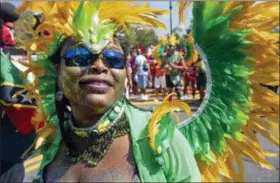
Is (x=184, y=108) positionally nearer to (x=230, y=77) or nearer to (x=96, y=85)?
(x=96, y=85)

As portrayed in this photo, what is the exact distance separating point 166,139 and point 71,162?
1.47 feet

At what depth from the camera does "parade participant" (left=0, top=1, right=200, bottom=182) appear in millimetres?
2109

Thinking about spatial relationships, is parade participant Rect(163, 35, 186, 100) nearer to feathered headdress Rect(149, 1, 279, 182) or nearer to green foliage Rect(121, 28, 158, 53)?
feathered headdress Rect(149, 1, 279, 182)

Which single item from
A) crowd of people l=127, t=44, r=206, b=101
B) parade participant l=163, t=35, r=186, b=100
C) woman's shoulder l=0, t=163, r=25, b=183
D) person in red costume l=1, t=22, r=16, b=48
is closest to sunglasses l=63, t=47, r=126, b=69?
woman's shoulder l=0, t=163, r=25, b=183

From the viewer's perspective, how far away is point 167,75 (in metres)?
11.5

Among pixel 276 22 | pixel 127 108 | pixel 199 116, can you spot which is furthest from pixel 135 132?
pixel 276 22

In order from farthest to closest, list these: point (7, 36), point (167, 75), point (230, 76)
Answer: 1. point (167, 75)
2. point (7, 36)
3. point (230, 76)

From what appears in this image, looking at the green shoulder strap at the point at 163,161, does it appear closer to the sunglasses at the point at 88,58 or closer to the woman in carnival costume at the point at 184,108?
the woman in carnival costume at the point at 184,108

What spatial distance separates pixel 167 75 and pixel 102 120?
30.7ft

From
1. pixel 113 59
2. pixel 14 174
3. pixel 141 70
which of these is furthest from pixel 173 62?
pixel 113 59

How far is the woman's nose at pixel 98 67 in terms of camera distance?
2.08m

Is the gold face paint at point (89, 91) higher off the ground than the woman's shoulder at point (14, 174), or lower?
higher

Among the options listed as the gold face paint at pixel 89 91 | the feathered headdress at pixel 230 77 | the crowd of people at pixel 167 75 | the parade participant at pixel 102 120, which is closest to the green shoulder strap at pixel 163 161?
the parade participant at pixel 102 120

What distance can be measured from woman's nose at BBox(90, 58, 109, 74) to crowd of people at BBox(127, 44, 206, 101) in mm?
6535
